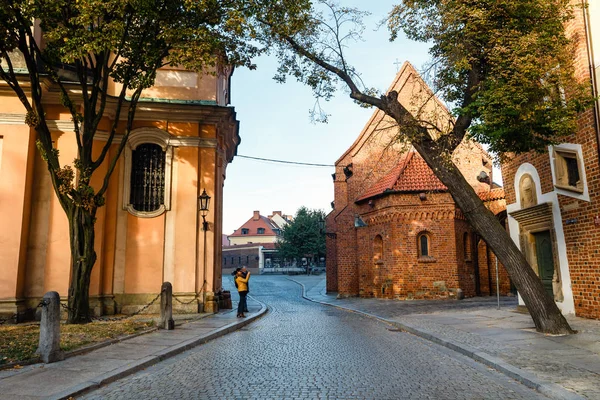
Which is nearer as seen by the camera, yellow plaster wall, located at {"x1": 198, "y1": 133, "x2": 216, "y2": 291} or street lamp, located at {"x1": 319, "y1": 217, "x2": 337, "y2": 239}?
yellow plaster wall, located at {"x1": 198, "y1": 133, "x2": 216, "y2": 291}

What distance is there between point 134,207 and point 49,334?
26.5 feet

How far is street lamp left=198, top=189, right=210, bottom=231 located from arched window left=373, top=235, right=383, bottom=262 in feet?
33.4

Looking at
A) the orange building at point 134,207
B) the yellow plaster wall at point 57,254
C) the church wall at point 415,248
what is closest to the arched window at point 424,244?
the church wall at point 415,248

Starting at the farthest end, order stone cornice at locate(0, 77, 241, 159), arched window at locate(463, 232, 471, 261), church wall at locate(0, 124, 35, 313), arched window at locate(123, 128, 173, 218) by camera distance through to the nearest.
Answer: arched window at locate(463, 232, 471, 261) → arched window at locate(123, 128, 173, 218) → stone cornice at locate(0, 77, 241, 159) → church wall at locate(0, 124, 35, 313)

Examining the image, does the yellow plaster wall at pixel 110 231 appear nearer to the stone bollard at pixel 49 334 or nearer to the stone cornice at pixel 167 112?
the stone cornice at pixel 167 112

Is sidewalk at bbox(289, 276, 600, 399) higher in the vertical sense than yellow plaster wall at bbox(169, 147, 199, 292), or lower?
lower

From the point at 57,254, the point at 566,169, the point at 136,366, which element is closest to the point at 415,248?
the point at 566,169

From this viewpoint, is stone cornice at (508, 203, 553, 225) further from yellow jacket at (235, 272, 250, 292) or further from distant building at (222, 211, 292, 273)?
distant building at (222, 211, 292, 273)

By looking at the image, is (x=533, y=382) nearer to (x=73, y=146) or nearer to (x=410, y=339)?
(x=410, y=339)

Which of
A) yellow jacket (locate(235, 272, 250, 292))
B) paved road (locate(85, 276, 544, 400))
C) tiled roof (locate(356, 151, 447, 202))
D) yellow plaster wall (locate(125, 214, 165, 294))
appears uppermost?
tiled roof (locate(356, 151, 447, 202))

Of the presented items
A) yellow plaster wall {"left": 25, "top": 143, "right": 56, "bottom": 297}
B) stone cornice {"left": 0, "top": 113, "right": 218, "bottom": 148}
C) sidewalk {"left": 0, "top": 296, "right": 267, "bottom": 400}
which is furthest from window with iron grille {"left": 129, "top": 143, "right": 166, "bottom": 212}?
sidewalk {"left": 0, "top": 296, "right": 267, "bottom": 400}

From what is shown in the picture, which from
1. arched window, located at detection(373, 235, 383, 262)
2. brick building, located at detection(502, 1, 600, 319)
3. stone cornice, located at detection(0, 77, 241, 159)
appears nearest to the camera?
brick building, located at detection(502, 1, 600, 319)

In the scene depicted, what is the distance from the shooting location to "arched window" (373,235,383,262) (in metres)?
22.2

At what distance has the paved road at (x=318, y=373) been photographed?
17.5ft
